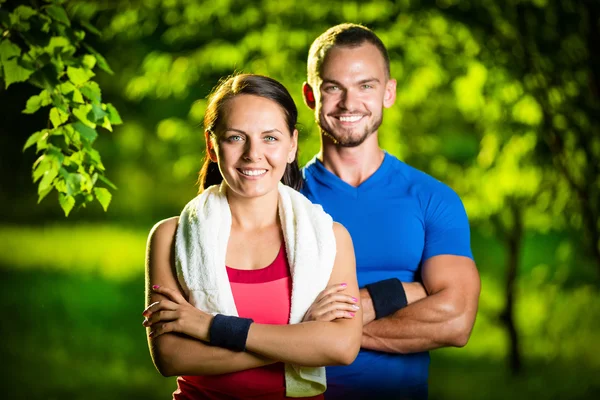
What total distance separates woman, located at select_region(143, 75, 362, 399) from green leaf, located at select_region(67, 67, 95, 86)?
71cm

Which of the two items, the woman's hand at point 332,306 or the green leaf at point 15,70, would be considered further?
the green leaf at point 15,70

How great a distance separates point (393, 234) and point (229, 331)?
2.19 ft

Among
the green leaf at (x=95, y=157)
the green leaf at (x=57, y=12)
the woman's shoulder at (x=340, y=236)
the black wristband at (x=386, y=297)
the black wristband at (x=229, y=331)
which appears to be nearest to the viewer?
the black wristband at (x=229, y=331)

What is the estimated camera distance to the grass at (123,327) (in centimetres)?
594

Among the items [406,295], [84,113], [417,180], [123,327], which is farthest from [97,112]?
[123,327]

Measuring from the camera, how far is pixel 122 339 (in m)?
8.52

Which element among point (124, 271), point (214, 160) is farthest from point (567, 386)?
point (124, 271)

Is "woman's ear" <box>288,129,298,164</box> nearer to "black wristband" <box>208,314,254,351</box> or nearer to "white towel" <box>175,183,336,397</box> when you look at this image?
"white towel" <box>175,183,336,397</box>

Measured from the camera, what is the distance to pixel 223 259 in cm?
198

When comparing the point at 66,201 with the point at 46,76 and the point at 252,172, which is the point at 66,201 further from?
the point at 252,172

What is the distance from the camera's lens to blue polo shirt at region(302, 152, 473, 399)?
230 cm

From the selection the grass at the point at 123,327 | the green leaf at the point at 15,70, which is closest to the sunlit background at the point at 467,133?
the grass at the point at 123,327

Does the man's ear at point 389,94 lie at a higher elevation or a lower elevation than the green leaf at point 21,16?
lower

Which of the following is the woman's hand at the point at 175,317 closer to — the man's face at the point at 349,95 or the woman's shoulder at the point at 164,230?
the woman's shoulder at the point at 164,230
